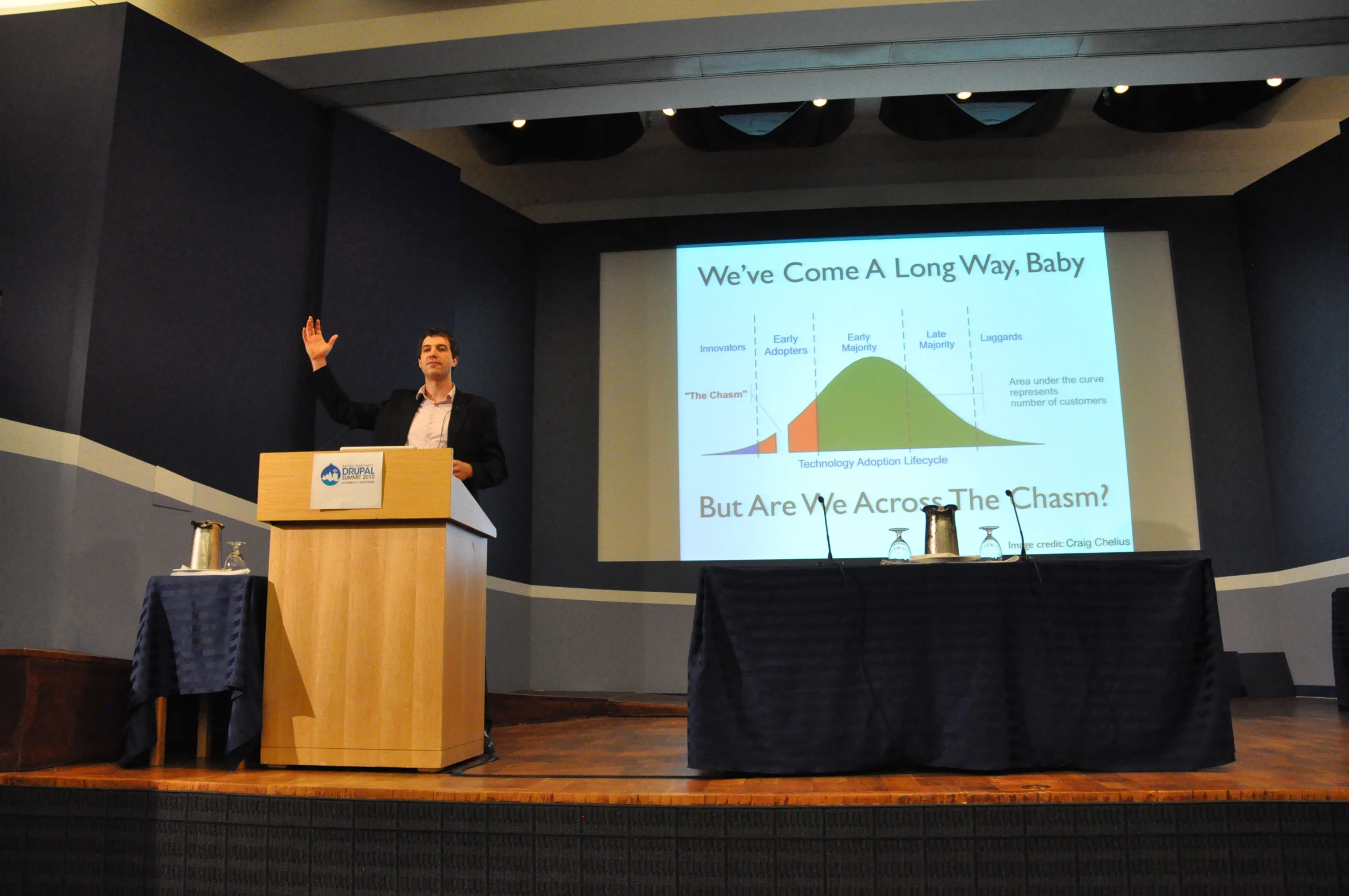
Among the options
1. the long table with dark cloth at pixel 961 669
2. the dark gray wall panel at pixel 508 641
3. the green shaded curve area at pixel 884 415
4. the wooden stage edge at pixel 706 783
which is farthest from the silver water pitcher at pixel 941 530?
the dark gray wall panel at pixel 508 641

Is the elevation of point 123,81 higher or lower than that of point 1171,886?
higher

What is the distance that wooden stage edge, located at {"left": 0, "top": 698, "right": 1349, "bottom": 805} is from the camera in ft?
7.07

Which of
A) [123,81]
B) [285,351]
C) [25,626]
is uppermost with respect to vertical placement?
[123,81]

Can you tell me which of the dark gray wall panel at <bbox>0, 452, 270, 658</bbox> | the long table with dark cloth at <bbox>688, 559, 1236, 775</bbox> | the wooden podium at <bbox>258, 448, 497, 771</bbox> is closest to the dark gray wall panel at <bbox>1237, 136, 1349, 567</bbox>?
the long table with dark cloth at <bbox>688, 559, 1236, 775</bbox>

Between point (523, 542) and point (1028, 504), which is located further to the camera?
point (523, 542)

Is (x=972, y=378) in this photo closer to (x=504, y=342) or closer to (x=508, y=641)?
(x=504, y=342)

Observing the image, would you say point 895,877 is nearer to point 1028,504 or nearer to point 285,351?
point 285,351

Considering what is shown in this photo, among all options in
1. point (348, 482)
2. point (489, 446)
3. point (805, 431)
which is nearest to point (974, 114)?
point (805, 431)

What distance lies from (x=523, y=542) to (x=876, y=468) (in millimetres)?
2331

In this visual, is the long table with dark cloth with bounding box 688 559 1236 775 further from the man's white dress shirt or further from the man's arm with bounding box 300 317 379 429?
the man's arm with bounding box 300 317 379 429

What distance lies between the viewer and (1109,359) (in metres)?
6.05

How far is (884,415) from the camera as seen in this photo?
19.8 feet

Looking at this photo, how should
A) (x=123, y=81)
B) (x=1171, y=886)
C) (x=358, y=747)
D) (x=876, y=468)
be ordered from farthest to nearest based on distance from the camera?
1. (x=876, y=468)
2. (x=123, y=81)
3. (x=358, y=747)
4. (x=1171, y=886)

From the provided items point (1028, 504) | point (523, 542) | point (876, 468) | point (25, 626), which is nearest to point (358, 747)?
point (25, 626)
